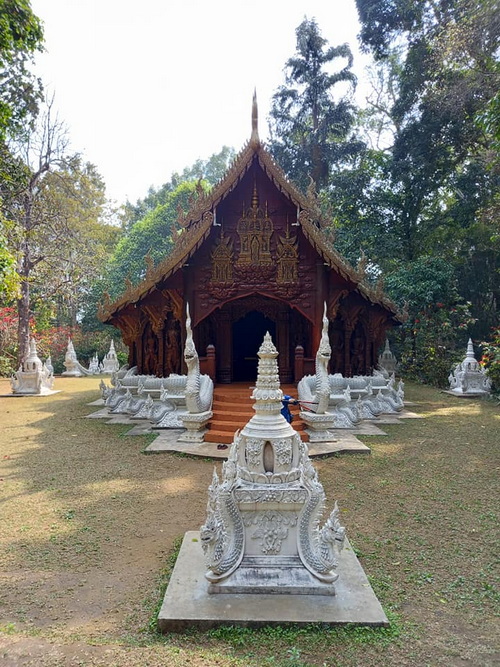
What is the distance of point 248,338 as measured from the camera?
12102 millimetres

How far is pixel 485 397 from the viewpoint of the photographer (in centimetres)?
1247

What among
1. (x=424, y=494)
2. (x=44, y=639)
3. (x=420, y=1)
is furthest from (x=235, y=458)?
(x=420, y=1)

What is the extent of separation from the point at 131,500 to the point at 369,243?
14971 millimetres

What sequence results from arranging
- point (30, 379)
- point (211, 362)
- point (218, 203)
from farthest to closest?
point (30, 379)
point (211, 362)
point (218, 203)

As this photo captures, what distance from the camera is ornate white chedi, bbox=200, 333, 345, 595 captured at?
288cm

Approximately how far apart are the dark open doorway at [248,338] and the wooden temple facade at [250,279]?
1.52m

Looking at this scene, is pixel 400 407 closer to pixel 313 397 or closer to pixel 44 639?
pixel 313 397

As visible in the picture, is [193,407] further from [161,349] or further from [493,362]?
[493,362]

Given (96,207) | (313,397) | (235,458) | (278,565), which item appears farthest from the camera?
(96,207)

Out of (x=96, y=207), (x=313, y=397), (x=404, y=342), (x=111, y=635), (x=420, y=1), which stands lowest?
(x=111, y=635)

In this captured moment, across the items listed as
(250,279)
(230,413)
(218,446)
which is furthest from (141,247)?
(218,446)

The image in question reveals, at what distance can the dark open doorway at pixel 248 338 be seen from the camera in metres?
11.8

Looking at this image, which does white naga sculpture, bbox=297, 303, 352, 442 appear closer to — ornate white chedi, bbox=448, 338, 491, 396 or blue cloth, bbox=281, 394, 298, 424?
blue cloth, bbox=281, 394, 298, 424

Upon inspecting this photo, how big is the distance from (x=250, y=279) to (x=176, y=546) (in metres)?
6.29
